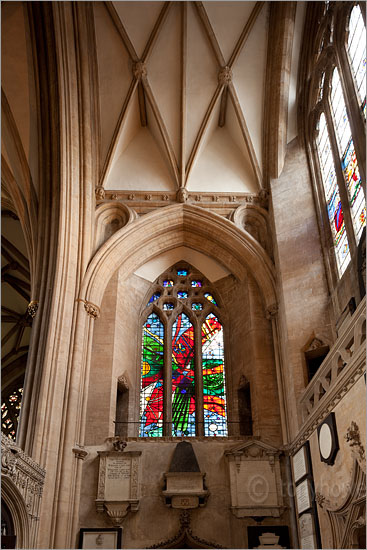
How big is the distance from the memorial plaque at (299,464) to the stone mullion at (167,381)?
2.97 m

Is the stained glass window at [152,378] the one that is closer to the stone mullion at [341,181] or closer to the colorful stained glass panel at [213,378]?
the colorful stained glass panel at [213,378]

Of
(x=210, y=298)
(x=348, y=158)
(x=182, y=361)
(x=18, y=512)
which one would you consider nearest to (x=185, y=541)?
(x=18, y=512)

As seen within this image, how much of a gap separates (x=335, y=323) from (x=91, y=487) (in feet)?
18.1

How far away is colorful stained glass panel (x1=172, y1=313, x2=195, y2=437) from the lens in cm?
1185

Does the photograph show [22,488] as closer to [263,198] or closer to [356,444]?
[356,444]

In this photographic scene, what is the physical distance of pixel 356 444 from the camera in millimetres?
6332

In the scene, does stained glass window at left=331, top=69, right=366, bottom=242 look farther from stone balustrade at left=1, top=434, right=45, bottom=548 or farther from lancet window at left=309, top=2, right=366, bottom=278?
stone balustrade at left=1, top=434, right=45, bottom=548

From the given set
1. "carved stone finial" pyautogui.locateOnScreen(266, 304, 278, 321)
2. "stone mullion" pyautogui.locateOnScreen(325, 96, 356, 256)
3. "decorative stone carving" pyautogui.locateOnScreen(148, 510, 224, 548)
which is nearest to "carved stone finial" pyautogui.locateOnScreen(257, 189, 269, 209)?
"stone mullion" pyautogui.locateOnScreen(325, 96, 356, 256)

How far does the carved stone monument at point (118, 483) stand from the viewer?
10016 mm

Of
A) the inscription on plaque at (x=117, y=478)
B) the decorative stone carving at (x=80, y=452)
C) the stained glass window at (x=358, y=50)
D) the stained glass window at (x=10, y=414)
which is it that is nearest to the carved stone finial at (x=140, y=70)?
the stained glass window at (x=358, y=50)

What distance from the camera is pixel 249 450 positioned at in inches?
415

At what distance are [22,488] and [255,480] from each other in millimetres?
4394

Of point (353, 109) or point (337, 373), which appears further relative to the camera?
point (353, 109)

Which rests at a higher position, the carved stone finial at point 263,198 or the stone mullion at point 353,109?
the carved stone finial at point 263,198
